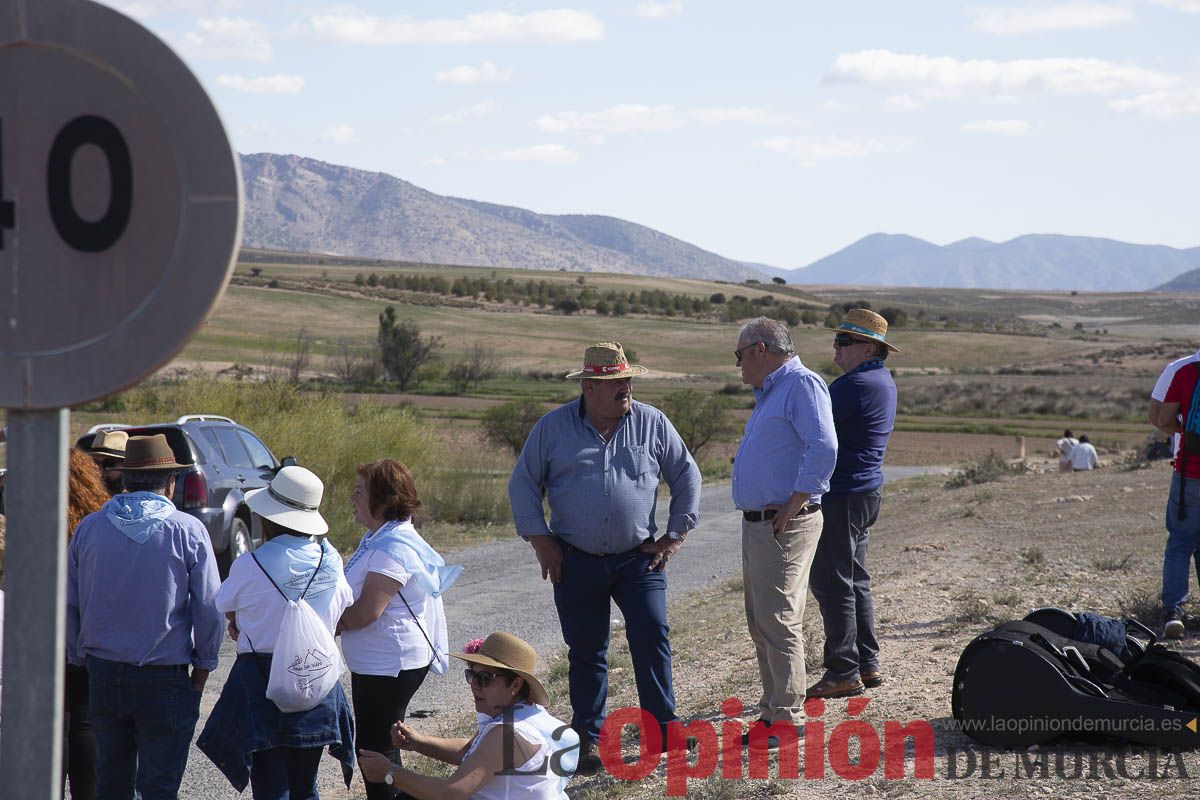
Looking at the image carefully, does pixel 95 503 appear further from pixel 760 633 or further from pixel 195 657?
pixel 760 633

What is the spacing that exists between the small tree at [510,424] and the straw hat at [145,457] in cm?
2568

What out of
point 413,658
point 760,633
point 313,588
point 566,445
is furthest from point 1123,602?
point 313,588

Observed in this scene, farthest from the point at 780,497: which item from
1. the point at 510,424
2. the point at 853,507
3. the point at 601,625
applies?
the point at 510,424

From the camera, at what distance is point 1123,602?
8320 millimetres

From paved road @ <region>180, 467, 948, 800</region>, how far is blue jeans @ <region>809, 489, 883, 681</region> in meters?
2.47

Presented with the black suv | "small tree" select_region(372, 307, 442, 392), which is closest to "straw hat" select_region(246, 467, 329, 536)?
the black suv

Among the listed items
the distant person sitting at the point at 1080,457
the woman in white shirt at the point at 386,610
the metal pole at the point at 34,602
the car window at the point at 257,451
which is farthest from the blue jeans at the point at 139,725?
the distant person sitting at the point at 1080,457

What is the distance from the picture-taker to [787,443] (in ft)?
20.0

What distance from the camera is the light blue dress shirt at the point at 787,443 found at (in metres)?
5.93

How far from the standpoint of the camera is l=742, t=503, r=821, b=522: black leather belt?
605 centimetres

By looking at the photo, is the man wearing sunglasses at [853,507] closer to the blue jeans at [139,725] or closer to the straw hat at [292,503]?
the straw hat at [292,503]

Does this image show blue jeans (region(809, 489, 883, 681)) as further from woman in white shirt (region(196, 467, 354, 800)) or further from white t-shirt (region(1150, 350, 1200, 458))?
woman in white shirt (region(196, 467, 354, 800))

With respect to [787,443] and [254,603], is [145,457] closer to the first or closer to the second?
[254,603]

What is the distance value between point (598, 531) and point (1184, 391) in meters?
3.99
